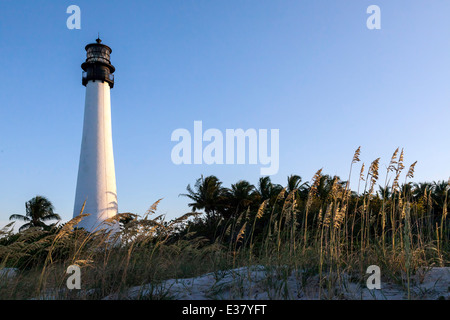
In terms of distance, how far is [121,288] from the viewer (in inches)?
164

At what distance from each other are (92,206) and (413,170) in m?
20.6

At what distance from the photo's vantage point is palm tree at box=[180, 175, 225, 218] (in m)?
35.3

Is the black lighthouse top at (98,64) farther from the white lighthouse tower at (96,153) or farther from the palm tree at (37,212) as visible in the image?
the palm tree at (37,212)

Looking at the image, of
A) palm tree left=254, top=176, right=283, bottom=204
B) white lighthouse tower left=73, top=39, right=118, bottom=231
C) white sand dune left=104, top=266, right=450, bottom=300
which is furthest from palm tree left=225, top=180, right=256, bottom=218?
white sand dune left=104, top=266, right=450, bottom=300

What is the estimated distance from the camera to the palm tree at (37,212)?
122 ft

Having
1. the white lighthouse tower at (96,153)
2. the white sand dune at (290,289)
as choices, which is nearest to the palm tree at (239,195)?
the white lighthouse tower at (96,153)

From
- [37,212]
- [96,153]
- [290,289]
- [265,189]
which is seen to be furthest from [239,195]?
[290,289]

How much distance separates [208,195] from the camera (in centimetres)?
3509

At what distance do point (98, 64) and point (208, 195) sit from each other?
1695 centimetres

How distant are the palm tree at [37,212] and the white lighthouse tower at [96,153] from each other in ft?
59.9

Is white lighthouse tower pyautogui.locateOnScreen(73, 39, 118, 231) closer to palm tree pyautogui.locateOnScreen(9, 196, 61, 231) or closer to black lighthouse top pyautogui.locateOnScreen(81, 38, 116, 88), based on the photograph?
black lighthouse top pyautogui.locateOnScreen(81, 38, 116, 88)

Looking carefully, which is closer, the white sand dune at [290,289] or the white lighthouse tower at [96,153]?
the white sand dune at [290,289]

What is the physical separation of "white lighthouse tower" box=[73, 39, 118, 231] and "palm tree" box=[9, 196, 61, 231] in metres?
18.2
